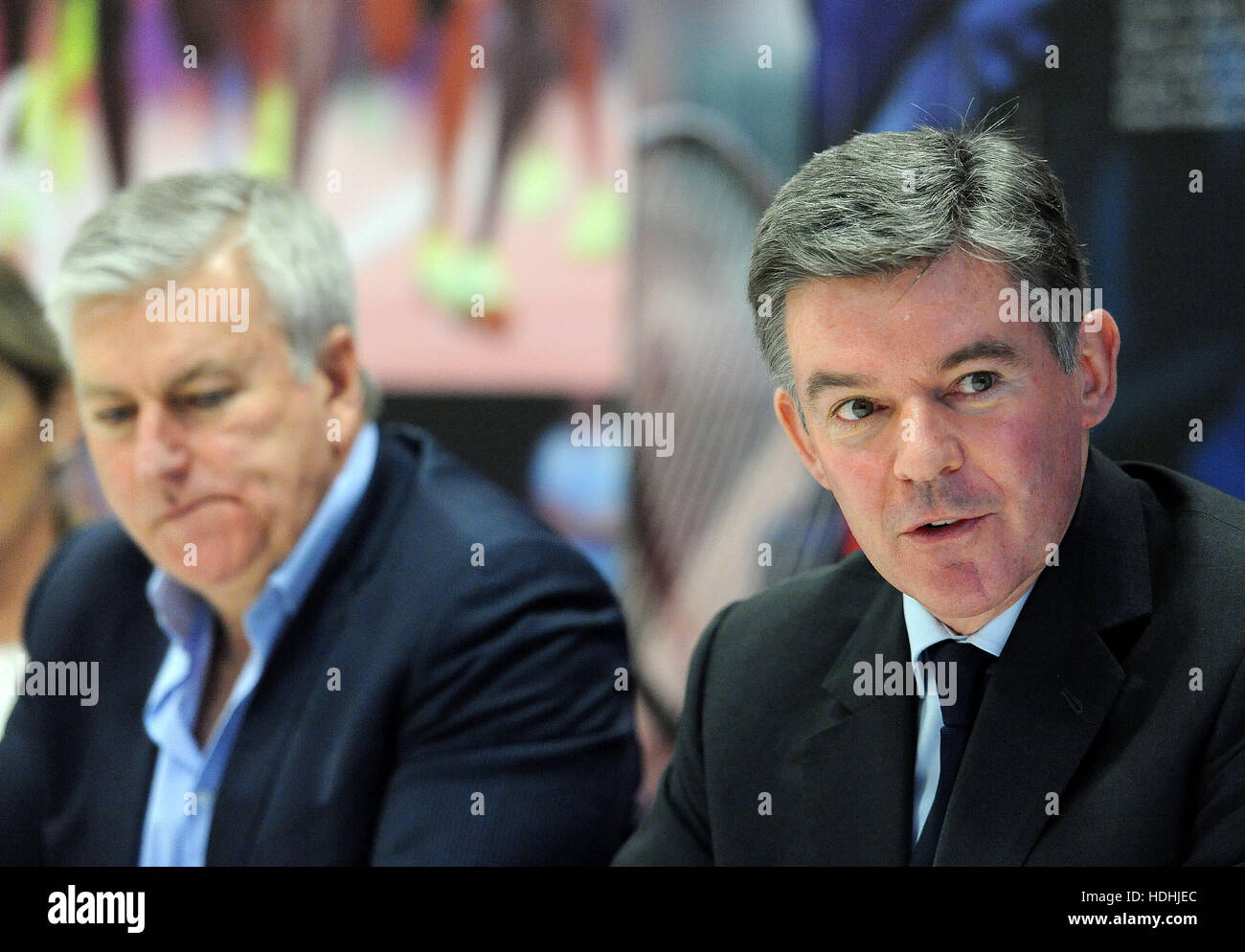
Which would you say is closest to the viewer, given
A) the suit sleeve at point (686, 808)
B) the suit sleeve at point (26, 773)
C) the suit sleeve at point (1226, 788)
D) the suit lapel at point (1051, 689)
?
the suit sleeve at point (1226, 788)

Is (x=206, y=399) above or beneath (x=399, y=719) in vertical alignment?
above

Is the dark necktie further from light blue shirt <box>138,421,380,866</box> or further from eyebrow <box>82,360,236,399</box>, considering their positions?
eyebrow <box>82,360,236,399</box>

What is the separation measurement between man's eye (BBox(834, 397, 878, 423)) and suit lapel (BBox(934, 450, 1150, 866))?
0.29 m

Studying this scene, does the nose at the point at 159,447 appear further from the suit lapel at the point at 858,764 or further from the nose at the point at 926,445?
the nose at the point at 926,445

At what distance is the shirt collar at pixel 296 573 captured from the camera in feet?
6.96

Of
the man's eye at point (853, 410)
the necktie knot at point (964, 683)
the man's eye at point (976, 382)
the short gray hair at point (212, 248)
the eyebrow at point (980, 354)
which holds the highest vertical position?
the short gray hair at point (212, 248)

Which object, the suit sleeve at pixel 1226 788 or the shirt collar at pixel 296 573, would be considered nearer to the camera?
the suit sleeve at pixel 1226 788

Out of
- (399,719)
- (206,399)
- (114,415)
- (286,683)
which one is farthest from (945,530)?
(114,415)

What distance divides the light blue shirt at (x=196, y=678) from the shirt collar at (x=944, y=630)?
3.13ft

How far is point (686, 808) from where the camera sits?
182 centimetres

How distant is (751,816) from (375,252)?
1693 mm

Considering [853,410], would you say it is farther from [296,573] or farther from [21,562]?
[21,562]

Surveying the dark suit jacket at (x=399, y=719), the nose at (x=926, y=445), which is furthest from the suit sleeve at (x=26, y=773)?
the nose at (x=926, y=445)

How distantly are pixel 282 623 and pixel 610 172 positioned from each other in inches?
49.5
